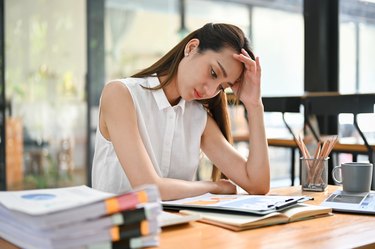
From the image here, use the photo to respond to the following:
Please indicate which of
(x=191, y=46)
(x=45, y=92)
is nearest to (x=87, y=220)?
(x=191, y=46)

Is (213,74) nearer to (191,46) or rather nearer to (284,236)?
(191,46)

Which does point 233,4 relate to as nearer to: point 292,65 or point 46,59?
point 292,65

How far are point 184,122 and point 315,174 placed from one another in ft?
1.60

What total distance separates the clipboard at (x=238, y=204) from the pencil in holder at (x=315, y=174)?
30cm

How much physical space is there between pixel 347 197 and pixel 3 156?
3198 millimetres

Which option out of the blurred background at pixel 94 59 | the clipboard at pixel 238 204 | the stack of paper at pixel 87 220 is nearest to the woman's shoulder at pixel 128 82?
the clipboard at pixel 238 204

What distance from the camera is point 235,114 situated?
4758mm

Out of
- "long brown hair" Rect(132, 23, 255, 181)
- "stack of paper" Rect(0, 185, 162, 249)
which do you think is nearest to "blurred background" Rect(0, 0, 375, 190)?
"long brown hair" Rect(132, 23, 255, 181)

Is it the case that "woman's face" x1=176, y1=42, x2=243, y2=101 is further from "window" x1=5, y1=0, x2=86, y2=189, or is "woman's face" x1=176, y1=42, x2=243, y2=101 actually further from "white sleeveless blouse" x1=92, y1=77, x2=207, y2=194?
"window" x1=5, y1=0, x2=86, y2=189

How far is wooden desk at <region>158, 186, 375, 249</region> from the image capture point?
3.07 feet

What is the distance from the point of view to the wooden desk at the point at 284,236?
0.94m

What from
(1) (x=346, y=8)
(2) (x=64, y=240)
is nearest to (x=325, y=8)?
(1) (x=346, y=8)

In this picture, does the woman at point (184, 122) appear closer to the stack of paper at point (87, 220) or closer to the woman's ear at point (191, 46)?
the woman's ear at point (191, 46)

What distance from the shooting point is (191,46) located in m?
1.61
